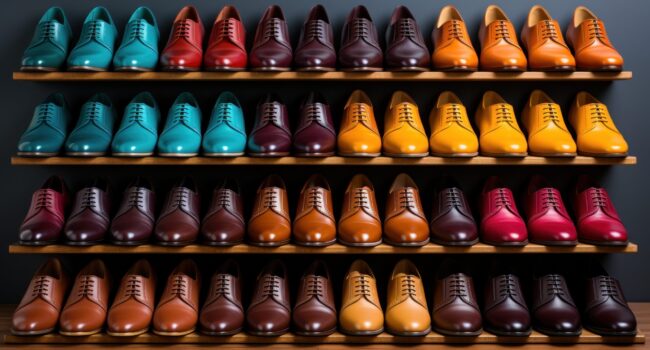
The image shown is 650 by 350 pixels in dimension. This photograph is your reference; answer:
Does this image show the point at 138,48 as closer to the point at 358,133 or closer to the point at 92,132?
the point at 92,132

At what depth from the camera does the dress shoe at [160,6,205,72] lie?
267 centimetres

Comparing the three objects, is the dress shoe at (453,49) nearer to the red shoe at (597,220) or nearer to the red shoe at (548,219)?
the red shoe at (548,219)

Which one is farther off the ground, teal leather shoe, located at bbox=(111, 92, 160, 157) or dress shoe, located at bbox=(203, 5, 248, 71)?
dress shoe, located at bbox=(203, 5, 248, 71)

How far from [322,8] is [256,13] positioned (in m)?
0.32

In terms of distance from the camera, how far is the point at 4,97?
301cm

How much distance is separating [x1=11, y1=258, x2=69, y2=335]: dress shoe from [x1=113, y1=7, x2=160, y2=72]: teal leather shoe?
90cm

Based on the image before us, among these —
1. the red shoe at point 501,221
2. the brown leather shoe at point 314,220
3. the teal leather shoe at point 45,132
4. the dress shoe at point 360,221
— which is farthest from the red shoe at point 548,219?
the teal leather shoe at point 45,132

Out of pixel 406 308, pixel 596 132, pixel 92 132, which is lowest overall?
pixel 406 308

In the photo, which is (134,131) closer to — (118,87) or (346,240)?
(118,87)

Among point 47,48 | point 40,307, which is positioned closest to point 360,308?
point 40,307

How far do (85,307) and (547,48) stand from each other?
6.91ft

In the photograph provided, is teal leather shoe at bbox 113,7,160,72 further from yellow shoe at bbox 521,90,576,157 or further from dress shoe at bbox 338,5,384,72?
yellow shoe at bbox 521,90,576,157

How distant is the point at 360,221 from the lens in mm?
2643

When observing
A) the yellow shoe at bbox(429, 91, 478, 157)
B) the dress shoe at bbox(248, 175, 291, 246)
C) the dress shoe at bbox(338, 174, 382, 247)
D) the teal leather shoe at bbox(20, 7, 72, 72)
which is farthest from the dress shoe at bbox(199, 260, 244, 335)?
the teal leather shoe at bbox(20, 7, 72, 72)
